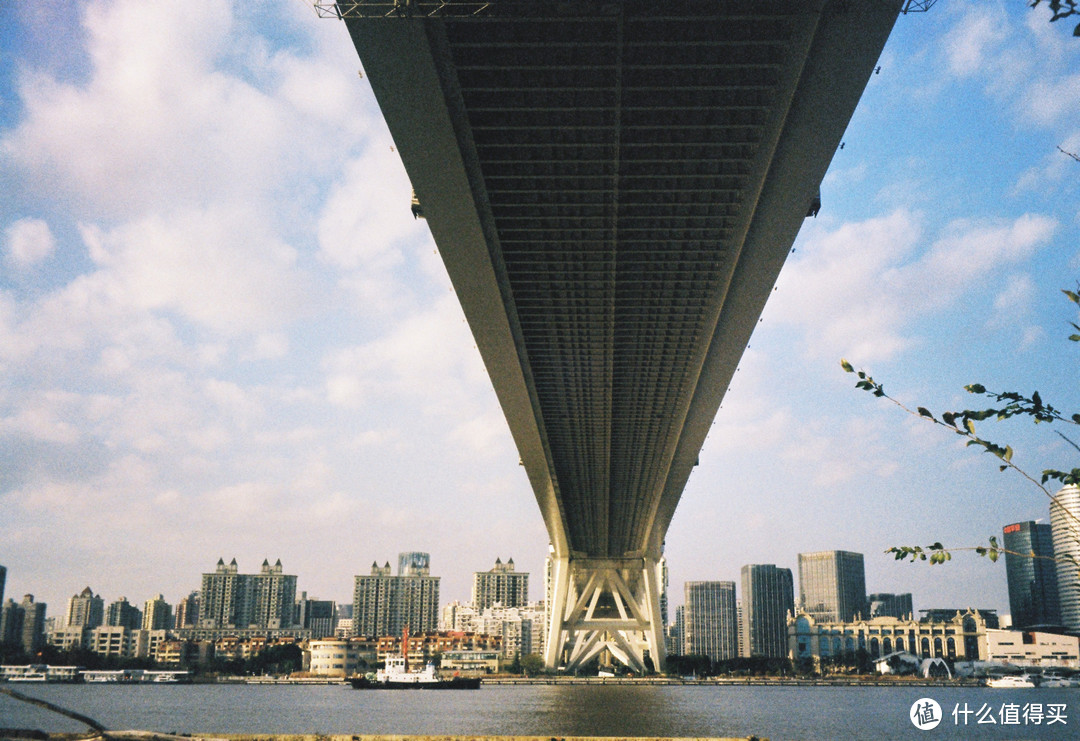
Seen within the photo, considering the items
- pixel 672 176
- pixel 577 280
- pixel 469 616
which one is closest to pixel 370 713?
pixel 577 280

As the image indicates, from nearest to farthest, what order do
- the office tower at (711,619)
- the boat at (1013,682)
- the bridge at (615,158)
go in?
the bridge at (615,158)
the boat at (1013,682)
the office tower at (711,619)

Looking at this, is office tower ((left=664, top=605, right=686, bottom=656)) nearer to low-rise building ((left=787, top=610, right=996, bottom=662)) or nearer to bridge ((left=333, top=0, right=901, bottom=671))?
low-rise building ((left=787, top=610, right=996, bottom=662))

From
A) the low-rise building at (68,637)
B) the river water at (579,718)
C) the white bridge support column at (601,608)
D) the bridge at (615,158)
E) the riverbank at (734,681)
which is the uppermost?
the bridge at (615,158)

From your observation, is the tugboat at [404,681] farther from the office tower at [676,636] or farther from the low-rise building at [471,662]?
the office tower at [676,636]

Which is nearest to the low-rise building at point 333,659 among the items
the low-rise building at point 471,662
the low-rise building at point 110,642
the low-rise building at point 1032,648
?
the low-rise building at point 471,662

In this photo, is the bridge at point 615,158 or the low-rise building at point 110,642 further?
the low-rise building at point 110,642

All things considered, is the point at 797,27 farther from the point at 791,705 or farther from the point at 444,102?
the point at 791,705
